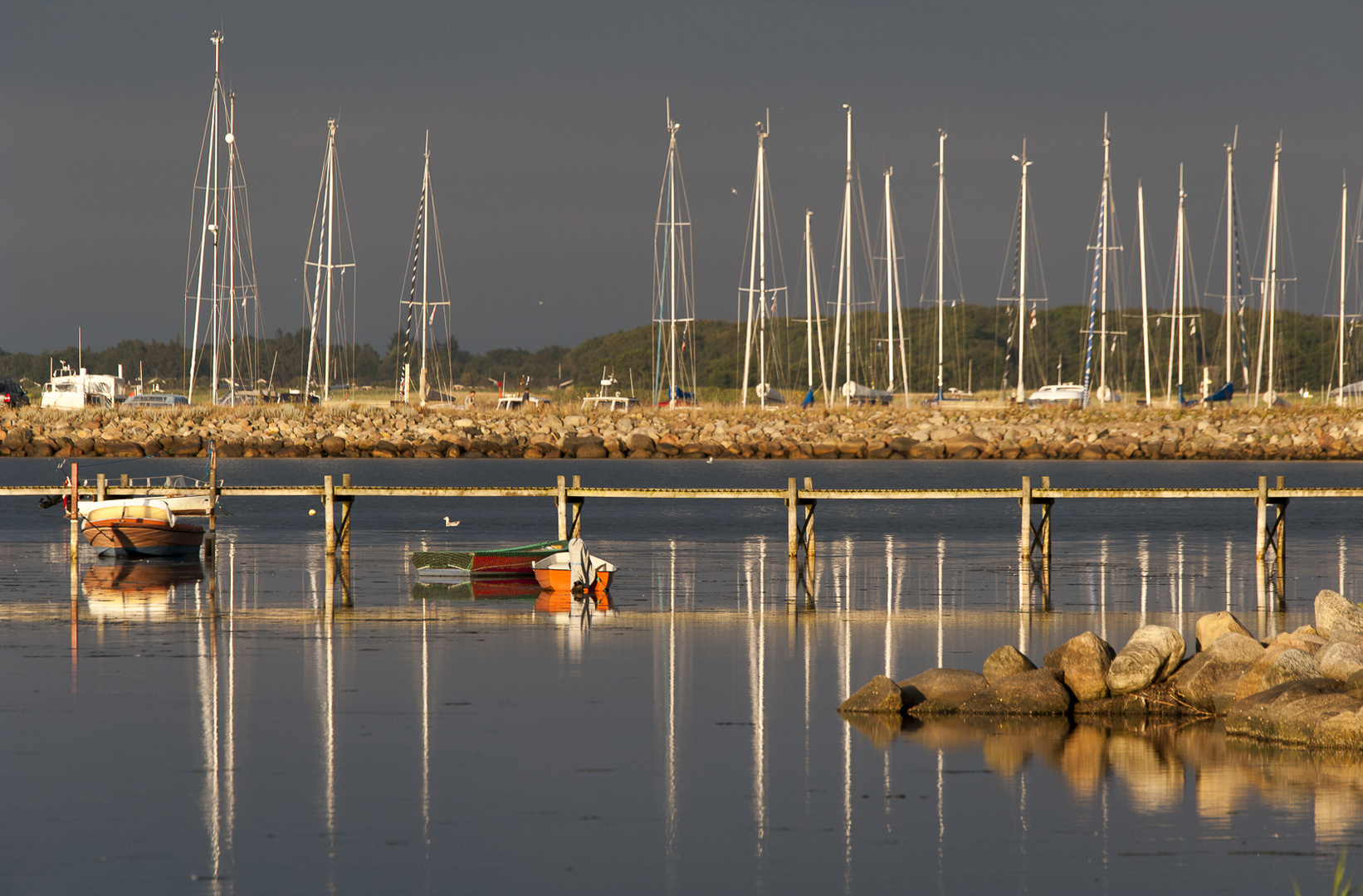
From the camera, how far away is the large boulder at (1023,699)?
63.7 feet

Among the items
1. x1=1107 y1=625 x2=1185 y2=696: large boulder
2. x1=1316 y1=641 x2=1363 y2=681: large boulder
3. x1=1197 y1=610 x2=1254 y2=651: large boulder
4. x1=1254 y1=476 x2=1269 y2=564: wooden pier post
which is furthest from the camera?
x1=1254 y1=476 x2=1269 y2=564: wooden pier post

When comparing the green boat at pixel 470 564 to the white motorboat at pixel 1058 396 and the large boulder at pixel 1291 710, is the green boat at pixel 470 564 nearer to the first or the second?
the large boulder at pixel 1291 710

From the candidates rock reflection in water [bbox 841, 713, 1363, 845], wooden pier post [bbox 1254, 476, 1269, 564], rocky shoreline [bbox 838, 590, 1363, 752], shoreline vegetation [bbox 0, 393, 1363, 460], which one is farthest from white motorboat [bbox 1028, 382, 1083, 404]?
rock reflection in water [bbox 841, 713, 1363, 845]

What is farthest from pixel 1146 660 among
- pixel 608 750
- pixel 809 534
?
pixel 809 534

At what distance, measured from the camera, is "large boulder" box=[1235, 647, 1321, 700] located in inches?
722

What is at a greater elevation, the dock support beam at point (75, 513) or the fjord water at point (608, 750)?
the dock support beam at point (75, 513)

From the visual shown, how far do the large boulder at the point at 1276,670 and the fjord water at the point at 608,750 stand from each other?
1.05 m

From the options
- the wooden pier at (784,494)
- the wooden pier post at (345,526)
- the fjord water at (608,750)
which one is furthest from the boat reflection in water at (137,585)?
the wooden pier post at (345,526)

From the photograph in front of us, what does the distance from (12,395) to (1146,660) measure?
3824 inches

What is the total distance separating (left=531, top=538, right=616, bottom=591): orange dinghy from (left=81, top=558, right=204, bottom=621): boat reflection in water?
8.28 meters

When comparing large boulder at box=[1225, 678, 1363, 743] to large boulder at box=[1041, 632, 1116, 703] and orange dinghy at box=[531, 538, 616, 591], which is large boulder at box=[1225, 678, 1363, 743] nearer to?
large boulder at box=[1041, 632, 1116, 703]

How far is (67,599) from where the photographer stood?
3180 cm

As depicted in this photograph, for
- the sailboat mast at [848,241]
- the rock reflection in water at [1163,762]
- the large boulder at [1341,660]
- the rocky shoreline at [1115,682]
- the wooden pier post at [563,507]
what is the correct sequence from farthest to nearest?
the sailboat mast at [848,241], the wooden pier post at [563,507], the rocky shoreline at [1115,682], the large boulder at [1341,660], the rock reflection in water at [1163,762]

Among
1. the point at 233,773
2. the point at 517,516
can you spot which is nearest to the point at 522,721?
the point at 233,773
